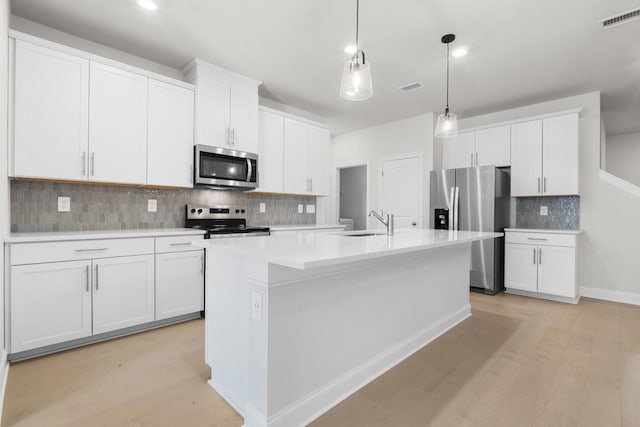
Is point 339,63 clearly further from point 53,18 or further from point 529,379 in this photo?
point 529,379

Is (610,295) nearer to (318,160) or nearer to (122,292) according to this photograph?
(318,160)

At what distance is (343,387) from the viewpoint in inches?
71.1

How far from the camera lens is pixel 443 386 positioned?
1.93 metres

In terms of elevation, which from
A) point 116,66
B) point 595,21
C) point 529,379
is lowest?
point 529,379

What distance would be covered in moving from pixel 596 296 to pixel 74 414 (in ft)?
17.5

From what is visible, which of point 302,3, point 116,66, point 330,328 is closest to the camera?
point 330,328

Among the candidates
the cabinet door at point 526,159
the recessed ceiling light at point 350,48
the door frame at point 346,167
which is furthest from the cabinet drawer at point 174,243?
the cabinet door at point 526,159

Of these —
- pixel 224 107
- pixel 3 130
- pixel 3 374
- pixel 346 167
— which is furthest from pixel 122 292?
pixel 346 167

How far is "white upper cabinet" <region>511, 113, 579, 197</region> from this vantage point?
388cm

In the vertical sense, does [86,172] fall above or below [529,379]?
above

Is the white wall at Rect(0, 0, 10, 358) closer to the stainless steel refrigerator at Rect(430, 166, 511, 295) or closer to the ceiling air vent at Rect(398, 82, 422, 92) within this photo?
the ceiling air vent at Rect(398, 82, 422, 92)

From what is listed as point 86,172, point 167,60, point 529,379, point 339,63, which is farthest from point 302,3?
point 529,379

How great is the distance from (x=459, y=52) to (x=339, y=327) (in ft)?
9.37

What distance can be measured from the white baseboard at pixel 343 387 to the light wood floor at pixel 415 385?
47 millimetres
